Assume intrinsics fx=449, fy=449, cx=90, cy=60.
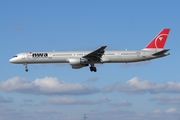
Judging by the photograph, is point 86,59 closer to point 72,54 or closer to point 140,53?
point 72,54

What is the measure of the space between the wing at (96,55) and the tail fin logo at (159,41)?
10.9 meters

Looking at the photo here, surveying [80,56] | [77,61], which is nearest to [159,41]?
[80,56]

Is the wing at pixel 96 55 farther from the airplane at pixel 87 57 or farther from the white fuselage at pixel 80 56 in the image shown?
the white fuselage at pixel 80 56

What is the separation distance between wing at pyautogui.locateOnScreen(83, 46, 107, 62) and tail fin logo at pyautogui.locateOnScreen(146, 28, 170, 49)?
10.9 metres

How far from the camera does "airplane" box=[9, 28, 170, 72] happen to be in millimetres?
85812

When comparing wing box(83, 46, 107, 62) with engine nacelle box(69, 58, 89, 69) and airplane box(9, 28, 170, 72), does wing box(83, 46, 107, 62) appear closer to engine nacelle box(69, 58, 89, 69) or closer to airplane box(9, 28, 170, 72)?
airplane box(9, 28, 170, 72)

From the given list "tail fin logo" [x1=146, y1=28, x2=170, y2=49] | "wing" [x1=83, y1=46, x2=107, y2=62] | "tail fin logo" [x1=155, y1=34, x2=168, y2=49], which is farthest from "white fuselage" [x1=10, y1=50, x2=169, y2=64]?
"tail fin logo" [x1=155, y1=34, x2=168, y2=49]

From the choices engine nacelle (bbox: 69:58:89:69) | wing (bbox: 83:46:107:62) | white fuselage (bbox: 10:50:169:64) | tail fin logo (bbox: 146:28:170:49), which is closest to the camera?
wing (bbox: 83:46:107:62)

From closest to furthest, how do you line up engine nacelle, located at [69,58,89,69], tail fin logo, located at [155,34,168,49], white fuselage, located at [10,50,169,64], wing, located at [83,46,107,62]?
wing, located at [83,46,107,62], engine nacelle, located at [69,58,89,69], white fuselage, located at [10,50,169,64], tail fin logo, located at [155,34,168,49]

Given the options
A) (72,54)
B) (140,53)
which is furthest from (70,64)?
(140,53)

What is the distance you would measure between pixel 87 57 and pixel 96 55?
5.78ft

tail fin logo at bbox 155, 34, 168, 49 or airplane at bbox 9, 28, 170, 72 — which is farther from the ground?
tail fin logo at bbox 155, 34, 168, 49

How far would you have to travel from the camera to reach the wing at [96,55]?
8425cm

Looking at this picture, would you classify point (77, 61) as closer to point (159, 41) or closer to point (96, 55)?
point (96, 55)
